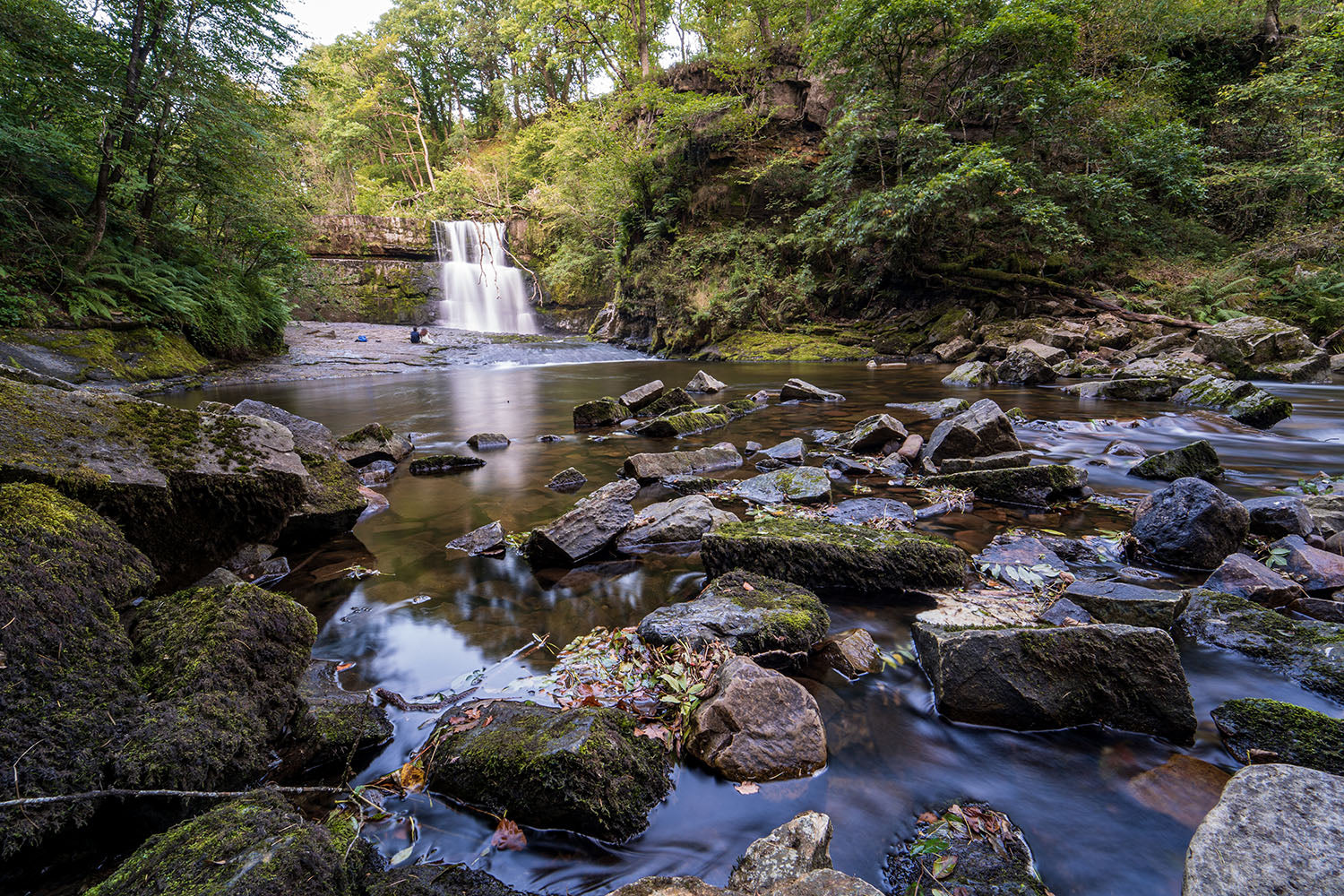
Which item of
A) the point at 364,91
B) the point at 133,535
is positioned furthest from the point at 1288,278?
the point at 364,91

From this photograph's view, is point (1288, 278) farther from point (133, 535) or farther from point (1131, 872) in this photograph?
point (133, 535)

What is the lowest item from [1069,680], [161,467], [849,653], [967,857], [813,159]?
[967,857]

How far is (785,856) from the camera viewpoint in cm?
158

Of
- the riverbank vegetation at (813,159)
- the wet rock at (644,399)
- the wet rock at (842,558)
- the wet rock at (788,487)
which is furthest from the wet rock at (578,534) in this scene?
the riverbank vegetation at (813,159)

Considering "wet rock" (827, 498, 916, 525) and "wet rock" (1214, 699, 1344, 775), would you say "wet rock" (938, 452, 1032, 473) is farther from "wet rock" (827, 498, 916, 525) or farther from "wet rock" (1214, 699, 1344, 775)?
"wet rock" (1214, 699, 1344, 775)

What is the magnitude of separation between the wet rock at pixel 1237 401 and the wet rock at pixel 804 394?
569cm

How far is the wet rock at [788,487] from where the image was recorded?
16.7 feet

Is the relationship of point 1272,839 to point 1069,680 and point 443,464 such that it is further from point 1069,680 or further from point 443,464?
point 443,464

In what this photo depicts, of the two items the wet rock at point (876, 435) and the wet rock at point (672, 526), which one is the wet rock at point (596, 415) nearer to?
the wet rock at point (876, 435)

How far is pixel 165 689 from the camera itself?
6.16ft

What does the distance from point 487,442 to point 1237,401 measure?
Answer: 11632mm

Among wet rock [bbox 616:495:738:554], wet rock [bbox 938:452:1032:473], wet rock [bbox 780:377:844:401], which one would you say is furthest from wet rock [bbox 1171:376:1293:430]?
wet rock [bbox 616:495:738:554]

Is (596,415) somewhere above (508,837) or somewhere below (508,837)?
above

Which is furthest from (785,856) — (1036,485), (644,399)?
(644,399)
